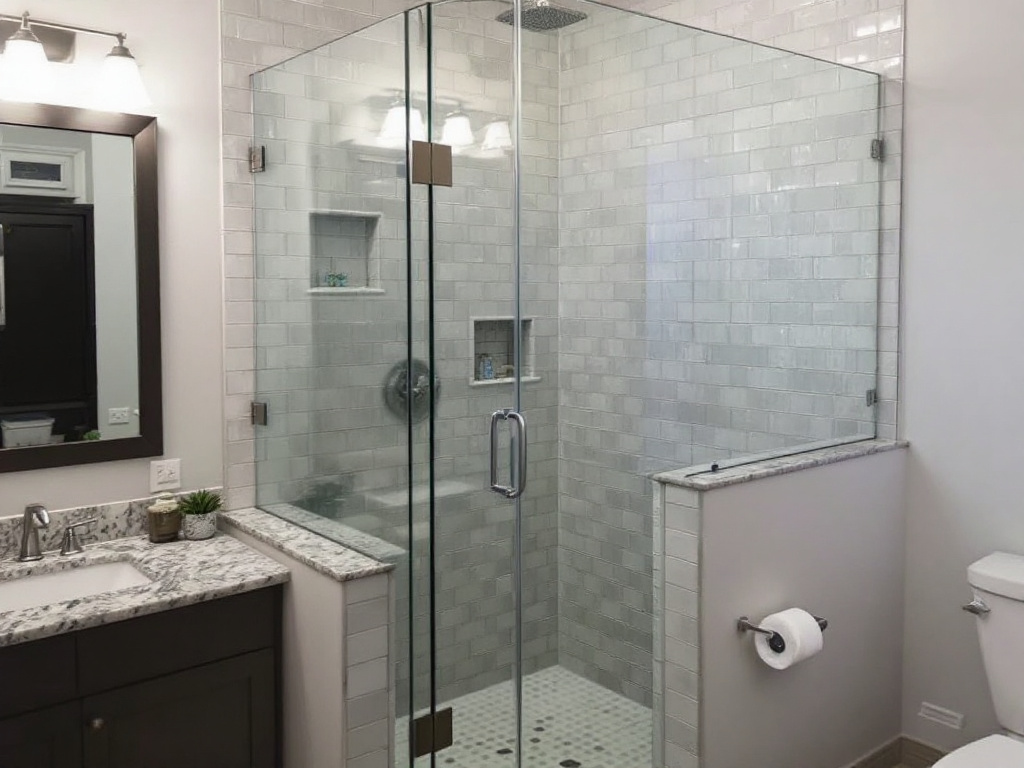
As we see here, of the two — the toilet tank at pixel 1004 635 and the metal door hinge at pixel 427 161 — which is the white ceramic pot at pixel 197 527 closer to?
the metal door hinge at pixel 427 161

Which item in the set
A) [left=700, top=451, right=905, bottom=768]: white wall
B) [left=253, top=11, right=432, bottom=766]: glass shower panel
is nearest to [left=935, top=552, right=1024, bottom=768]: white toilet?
[left=700, top=451, right=905, bottom=768]: white wall

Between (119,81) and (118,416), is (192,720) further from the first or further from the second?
(119,81)

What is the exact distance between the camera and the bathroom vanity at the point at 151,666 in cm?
207

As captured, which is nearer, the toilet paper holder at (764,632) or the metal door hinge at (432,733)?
the metal door hinge at (432,733)

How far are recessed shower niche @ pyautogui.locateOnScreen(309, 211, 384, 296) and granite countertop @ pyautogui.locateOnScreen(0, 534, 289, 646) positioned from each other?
776mm

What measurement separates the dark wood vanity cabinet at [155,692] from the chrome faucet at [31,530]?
0.49 metres

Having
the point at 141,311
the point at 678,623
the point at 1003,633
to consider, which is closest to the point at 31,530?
the point at 141,311

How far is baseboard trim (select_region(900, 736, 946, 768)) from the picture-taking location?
3.01 metres

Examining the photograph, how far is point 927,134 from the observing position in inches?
114

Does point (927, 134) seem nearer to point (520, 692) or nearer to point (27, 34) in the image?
point (520, 692)

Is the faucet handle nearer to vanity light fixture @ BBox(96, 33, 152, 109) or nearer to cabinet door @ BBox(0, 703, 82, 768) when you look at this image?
cabinet door @ BBox(0, 703, 82, 768)

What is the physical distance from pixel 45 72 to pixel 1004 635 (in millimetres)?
3004

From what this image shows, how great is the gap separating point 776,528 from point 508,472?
827mm

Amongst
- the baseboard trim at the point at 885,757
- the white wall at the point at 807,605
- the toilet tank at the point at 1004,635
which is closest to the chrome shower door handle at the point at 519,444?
the white wall at the point at 807,605
